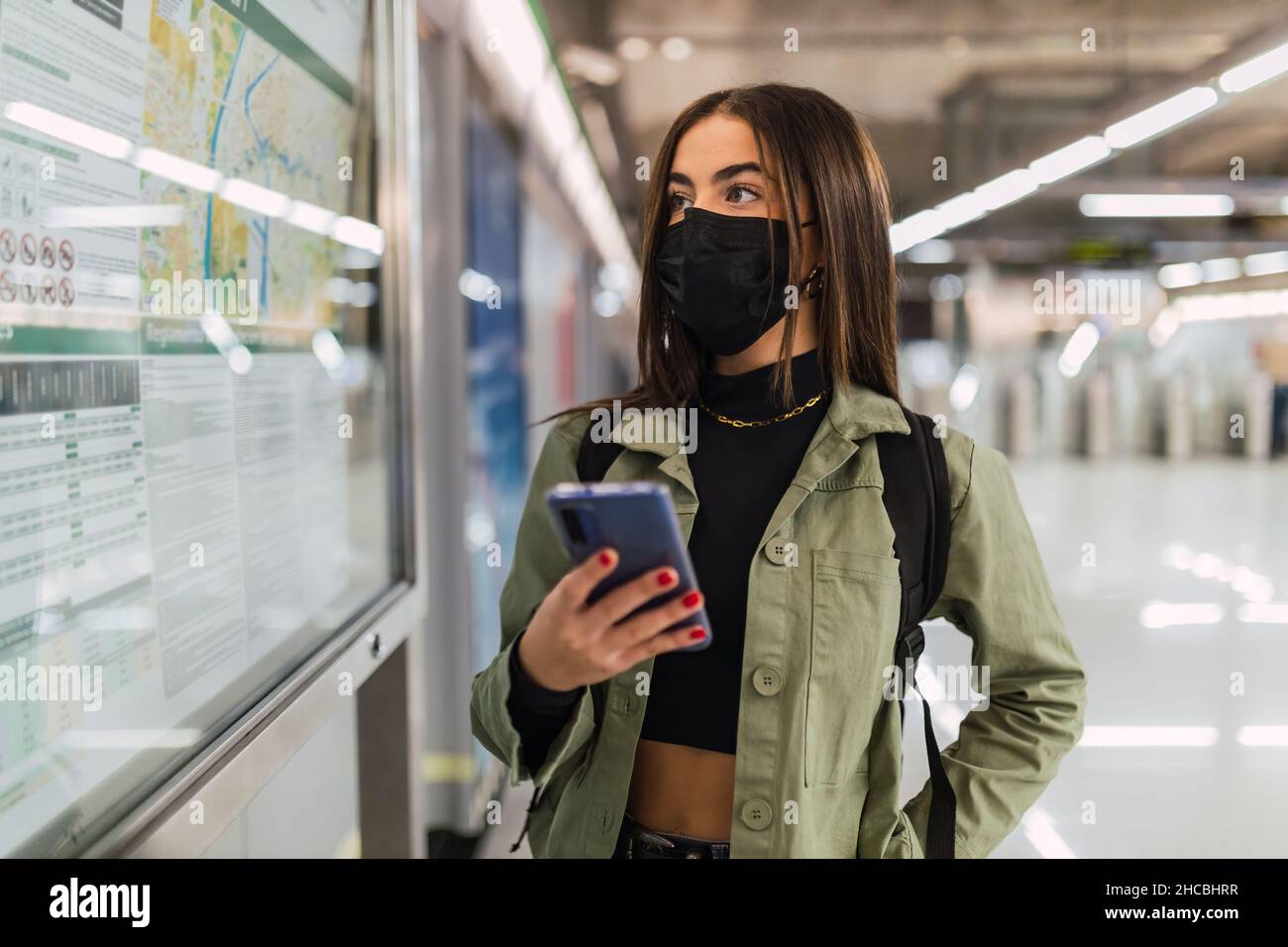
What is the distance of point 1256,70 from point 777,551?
2729mm

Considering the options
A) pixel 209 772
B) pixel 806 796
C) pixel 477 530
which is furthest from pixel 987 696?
pixel 477 530

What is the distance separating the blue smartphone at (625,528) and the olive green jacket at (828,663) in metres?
0.26

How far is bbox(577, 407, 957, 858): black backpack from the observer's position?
1.09m

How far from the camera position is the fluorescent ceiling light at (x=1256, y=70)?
8.73 ft

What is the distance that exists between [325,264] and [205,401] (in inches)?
22.8

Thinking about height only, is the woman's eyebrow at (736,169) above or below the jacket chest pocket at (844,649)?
above

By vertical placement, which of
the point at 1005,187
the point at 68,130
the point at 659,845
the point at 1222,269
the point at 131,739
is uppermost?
the point at 1222,269

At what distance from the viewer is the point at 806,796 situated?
105 cm

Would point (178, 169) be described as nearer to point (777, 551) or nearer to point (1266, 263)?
point (777, 551)

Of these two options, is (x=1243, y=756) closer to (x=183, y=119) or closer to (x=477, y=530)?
(x=183, y=119)

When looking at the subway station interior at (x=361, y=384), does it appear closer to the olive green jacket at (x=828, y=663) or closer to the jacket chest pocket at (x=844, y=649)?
the olive green jacket at (x=828, y=663)

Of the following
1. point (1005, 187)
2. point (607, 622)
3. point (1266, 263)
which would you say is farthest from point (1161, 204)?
point (607, 622)

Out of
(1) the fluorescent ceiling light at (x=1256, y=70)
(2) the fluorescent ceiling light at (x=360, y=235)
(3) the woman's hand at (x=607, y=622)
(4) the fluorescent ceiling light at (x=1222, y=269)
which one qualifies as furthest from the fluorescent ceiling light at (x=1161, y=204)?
(3) the woman's hand at (x=607, y=622)

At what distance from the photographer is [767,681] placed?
1043 millimetres
